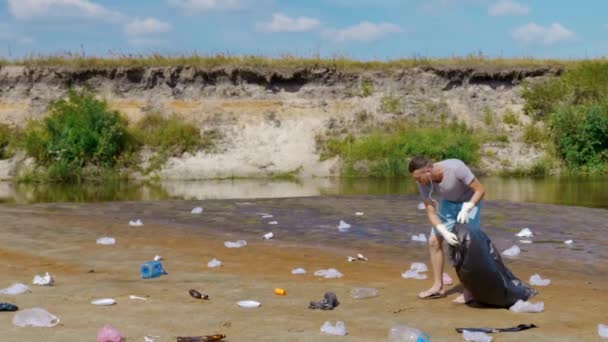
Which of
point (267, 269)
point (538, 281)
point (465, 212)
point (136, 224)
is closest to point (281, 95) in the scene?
point (136, 224)

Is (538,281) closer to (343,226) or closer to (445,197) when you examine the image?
(445,197)

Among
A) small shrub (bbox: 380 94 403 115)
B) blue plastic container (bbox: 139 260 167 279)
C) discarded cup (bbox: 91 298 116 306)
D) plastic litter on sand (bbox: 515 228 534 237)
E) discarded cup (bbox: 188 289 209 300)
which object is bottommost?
plastic litter on sand (bbox: 515 228 534 237)

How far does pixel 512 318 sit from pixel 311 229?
8613mm

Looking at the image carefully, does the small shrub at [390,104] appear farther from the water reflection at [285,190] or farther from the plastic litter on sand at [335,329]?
the plastic litter on sand at [335,329]

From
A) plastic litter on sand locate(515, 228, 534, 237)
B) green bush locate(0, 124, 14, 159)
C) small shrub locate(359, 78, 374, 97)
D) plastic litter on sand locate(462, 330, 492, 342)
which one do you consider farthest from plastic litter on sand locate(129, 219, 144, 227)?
small shrub locate(359, 78, 374, 97)

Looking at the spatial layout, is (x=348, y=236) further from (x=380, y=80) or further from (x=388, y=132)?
(x=380, y=80)

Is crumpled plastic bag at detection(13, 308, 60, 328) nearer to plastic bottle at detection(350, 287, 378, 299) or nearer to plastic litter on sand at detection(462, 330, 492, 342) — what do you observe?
plastic bottle at detection(350, 287, 378, 299)

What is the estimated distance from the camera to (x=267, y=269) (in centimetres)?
1269

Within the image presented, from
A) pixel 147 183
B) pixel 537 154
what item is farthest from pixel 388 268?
pixel 537 154

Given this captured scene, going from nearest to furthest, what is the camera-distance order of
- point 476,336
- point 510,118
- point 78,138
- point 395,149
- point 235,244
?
point 476,336, point 235,244, point 78,138, point 395,149, point 510,118

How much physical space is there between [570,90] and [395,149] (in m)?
10.1

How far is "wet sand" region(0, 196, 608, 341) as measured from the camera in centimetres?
891

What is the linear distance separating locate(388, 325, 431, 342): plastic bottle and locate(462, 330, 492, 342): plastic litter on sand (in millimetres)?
335

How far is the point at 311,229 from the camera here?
17.7 m
